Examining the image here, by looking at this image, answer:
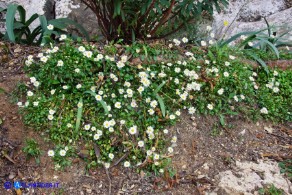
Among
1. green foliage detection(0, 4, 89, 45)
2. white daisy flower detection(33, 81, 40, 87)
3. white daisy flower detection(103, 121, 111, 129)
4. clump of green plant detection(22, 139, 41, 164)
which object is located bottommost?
clump of green plant detection(22, 139, 41, 164)

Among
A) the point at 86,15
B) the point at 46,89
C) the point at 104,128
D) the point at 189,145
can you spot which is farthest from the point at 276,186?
the point at 86,15

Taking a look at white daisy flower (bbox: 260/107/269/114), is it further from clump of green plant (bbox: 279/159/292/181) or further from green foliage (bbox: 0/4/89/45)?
green foliage (bbox: 0/4/89/45)

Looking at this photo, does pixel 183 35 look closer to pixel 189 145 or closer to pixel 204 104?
pixel 204 104

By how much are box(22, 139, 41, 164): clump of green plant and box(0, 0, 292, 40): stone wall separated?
2115 mm

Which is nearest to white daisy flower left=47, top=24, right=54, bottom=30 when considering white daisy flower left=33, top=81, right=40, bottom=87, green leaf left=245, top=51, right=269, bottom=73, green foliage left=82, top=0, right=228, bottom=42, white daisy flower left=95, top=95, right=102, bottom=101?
green foliage left=82, top=0, right=228, bottom=42

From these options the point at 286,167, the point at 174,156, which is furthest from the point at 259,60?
the point at 174,156

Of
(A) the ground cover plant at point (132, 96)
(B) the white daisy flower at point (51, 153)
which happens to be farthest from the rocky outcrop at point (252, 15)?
(B) the white daisy flower at point (51, 153)

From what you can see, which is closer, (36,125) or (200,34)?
(36,125)

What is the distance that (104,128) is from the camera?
2775 mm

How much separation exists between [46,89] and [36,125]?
34cm

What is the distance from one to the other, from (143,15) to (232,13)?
1.91m

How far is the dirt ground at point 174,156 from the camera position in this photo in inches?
103

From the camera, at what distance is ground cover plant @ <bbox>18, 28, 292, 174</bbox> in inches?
108

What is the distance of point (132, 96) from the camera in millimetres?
2941
